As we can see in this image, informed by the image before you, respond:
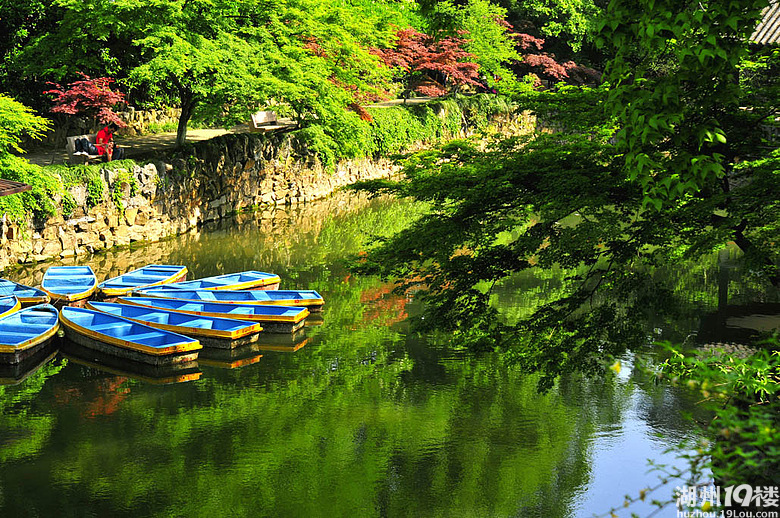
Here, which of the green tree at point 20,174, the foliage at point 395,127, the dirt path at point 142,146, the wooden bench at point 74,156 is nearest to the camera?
the green tree at point 20,174

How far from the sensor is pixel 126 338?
39.7 ft

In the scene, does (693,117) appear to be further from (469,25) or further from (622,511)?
(469,25)

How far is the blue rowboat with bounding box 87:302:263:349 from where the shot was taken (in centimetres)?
1277

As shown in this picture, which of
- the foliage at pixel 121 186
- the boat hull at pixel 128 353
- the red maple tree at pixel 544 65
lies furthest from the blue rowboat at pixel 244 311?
the red maple tree at pixel 544 65

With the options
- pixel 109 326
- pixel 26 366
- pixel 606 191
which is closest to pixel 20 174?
pixel 109 326

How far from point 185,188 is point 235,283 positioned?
655 cm

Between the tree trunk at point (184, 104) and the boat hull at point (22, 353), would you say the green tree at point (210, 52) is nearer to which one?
the tree trunk at point (184, 104)

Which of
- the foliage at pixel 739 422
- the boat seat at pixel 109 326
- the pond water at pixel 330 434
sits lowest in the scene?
the pond water at pixel 330 434

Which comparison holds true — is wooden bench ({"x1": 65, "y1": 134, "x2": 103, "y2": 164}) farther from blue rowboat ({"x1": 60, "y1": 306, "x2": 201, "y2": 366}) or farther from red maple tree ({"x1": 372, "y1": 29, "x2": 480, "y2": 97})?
red maple tree ({"x1": 372, "y1": 29, "x2": 480, "y2": 97})

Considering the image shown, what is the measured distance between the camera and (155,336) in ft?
40.0

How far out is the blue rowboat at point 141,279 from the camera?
14.9m

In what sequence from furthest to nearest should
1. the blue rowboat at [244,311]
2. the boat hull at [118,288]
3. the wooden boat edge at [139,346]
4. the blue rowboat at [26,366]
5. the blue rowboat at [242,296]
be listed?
the boat hull at [118,288] < the blue rowboat at [242,296] < the blue rowboat at [244,311] < the wooden boat edge at [139,346] < the blue rowboat at [26,366]

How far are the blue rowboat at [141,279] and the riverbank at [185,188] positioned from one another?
9.65 feet

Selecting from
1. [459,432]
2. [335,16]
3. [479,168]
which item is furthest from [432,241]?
[335,16]
